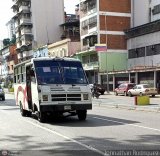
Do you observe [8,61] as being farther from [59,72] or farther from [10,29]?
[59,72]

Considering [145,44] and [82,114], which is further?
[145,44]

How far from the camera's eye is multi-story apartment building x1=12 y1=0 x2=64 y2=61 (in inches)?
3725

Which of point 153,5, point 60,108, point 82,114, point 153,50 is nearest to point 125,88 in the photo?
point 153,50

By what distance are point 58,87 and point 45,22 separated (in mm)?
80492

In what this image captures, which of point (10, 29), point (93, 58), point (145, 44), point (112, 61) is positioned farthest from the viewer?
point (10, 29)

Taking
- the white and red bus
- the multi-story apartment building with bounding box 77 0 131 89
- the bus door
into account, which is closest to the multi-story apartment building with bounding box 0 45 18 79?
the multi-story apartment building with bounding box 77 0 131 89

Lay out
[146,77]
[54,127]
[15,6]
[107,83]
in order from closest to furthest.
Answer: [54,127] < [146,77] < [107,83] < [15,6]

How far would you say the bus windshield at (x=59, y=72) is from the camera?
16.3 meters

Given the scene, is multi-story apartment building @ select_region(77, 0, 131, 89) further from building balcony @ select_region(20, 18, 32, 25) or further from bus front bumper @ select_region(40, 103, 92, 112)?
bus front bumper @ select_region(40, 103, 92, 112)

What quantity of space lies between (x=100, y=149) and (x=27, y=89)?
9.83 m

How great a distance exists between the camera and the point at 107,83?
2319 inches

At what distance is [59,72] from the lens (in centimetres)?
1664

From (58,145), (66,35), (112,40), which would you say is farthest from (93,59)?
(58,145)

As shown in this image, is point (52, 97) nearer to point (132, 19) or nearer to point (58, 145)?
point (58, 145)
